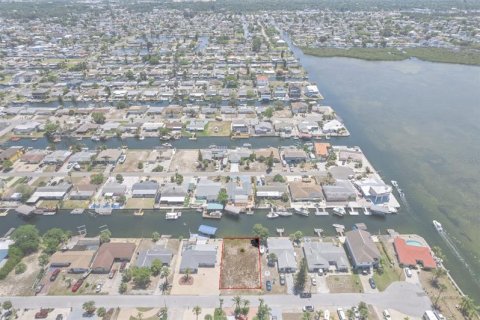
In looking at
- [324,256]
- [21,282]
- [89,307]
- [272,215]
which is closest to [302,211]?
[272,215]

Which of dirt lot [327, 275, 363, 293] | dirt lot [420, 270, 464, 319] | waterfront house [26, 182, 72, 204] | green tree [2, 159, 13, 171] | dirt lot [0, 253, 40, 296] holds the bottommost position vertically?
dirt lot [420, 270, 464, 319]

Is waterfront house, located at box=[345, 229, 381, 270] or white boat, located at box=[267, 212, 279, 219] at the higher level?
waterfront house, located at box=[345, 229, 381, 270]

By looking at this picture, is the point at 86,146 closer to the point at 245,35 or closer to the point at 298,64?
the point at 298,64

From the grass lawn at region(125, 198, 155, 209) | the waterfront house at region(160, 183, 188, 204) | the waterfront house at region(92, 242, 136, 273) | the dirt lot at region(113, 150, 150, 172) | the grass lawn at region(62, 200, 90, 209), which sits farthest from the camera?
the dirt lot at region(113, 150, 150, 172)

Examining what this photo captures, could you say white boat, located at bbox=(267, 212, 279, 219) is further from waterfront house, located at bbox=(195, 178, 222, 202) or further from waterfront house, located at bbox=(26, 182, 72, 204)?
waterfront house, located at bbox=(26, 182, 72, 204)

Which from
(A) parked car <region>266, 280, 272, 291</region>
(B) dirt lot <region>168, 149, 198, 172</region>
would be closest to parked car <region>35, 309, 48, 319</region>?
(A) parked car <region>266, 280, 272, 291</region>

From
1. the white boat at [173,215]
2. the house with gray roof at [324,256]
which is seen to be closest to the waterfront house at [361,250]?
the house with gray roof at [324,256]

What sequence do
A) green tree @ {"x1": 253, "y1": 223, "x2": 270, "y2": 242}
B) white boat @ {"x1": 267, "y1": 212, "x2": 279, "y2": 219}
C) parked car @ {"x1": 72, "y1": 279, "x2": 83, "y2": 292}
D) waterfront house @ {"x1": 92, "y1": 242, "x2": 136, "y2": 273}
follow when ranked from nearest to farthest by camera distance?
parked car @ {"x1": 72, "y1": 279, "x2": 83, "y2": 292} < waterfront house @ {"x1": 92, "y1": 242, "x2": 136, "y2": 273} < green tree @ {"x1": 253, "y1": 223, "x2": 270, "y2": 242} < white boat @ {"x1": 267, "y1": 212, "x2": 279, "y2": 219}
